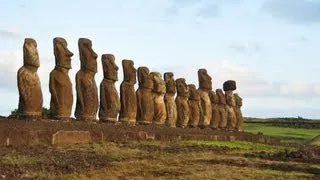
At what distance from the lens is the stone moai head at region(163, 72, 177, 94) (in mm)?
24734

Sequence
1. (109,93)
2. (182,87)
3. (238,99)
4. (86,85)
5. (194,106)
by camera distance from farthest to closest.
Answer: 1. (238,99)
2. (194,106)
3. (182,87)
4. (109,93)
5. (86,85)

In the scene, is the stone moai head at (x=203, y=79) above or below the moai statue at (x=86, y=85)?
above

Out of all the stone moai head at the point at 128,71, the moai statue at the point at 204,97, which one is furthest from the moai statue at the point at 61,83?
the moai statue at the point at 204,97

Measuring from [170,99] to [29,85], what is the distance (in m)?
10.3

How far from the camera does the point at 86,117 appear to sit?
17.4 metres

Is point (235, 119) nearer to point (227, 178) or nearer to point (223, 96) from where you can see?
point (223, 96)

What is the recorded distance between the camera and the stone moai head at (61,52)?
54.0ft

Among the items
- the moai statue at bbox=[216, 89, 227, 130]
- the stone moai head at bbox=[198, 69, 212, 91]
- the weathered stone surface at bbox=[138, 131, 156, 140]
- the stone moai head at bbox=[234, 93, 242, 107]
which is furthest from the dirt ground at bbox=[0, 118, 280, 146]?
the stone moai head at bbox=[234, 93, 242, 107]

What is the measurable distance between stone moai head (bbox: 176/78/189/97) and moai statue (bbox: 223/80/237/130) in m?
4.73

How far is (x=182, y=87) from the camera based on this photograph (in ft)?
84.1

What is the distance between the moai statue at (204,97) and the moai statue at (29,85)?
12932 mm

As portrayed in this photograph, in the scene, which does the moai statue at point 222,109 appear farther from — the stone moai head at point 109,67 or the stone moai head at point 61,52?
the stone moai head at point 61,52

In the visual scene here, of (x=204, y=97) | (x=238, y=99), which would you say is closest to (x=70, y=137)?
(x=204, y=97)

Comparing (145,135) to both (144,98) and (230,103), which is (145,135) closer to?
(144,98)
